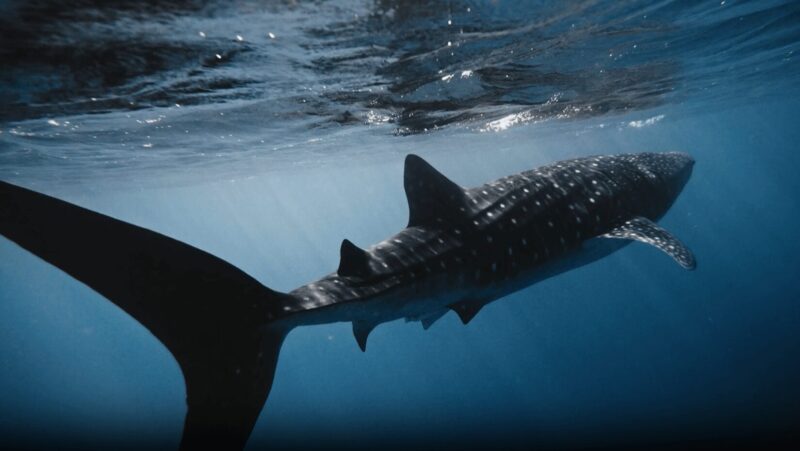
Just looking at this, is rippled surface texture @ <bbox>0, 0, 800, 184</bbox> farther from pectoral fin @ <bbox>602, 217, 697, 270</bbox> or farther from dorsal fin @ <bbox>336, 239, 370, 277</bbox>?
pectoral fin @ <bbox>602, 217, 697, 270</bbox>

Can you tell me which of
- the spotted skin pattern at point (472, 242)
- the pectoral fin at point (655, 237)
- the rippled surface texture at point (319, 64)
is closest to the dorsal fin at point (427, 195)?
the spotted skin pattern at point (472, 242)

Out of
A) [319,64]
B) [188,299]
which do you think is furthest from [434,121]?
[188,299]

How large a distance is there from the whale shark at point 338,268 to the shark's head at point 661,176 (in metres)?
1.08

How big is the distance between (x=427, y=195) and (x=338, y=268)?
1597 millimetres

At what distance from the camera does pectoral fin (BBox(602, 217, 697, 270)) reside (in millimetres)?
5993

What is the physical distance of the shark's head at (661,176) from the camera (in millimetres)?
8465

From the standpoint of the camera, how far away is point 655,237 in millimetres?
6504

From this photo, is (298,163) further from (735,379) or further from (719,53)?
(735,379)

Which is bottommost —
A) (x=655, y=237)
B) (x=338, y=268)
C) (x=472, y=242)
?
(x=655, y=237)

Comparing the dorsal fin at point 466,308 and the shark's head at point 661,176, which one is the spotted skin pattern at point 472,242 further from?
the shark's head at point 661,176

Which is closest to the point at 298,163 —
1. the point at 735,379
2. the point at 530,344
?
the point at 735,379

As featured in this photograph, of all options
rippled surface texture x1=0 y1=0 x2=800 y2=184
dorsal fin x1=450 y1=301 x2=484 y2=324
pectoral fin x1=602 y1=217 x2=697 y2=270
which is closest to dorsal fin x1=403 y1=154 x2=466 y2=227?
dorsal fin x1=450 y1=301 x2=484 y2=324

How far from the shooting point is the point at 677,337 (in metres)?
43.5

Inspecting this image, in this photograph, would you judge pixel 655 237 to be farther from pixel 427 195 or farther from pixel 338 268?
pixel 338 268
